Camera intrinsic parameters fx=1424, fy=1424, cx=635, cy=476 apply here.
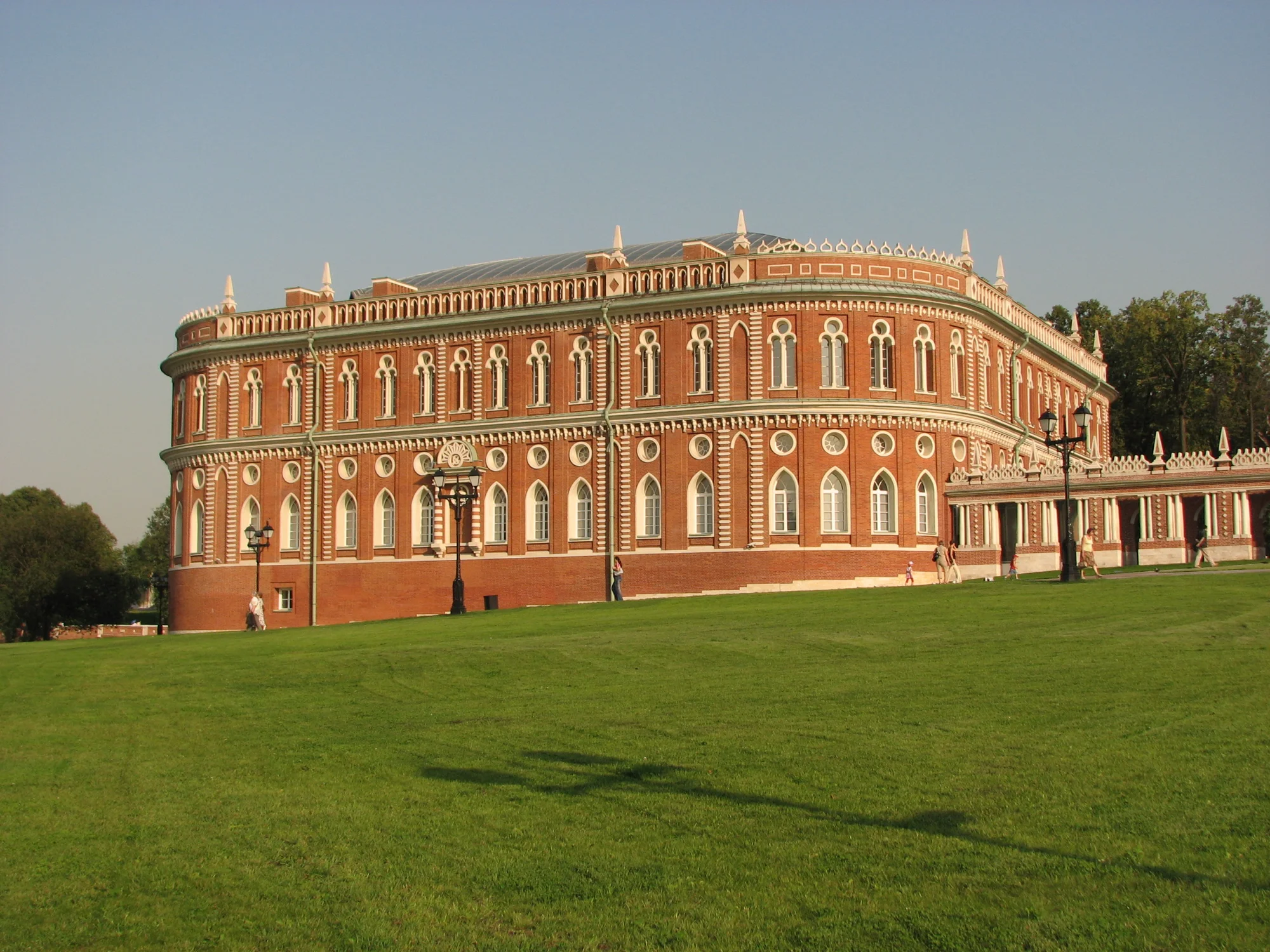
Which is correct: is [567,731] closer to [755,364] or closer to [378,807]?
[378,807]

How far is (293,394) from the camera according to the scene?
214ft

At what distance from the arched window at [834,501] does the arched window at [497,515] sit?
14.0 m

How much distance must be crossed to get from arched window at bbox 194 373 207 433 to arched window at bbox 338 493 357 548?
856cm

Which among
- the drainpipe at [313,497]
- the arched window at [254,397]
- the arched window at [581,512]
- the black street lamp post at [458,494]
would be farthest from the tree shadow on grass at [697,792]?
the arched window at [254,397]

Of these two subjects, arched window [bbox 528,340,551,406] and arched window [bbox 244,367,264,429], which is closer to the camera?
arched window [bbox 528,340,551,406]

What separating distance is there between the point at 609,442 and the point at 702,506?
4873mm

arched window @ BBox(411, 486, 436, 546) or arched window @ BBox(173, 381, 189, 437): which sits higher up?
arched window @ BBox(173, 381, 189, 437)

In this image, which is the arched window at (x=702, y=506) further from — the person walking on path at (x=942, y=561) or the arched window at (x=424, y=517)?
the arched window at (x=424, y=517)

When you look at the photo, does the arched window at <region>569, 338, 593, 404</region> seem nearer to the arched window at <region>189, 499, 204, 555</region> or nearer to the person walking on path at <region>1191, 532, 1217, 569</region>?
the arched window at <region>189, 499, 204, 555</region>

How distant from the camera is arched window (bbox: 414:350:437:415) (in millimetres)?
62375

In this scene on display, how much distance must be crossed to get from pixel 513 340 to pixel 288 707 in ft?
134

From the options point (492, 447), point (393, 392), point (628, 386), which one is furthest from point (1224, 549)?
point (393, 392)

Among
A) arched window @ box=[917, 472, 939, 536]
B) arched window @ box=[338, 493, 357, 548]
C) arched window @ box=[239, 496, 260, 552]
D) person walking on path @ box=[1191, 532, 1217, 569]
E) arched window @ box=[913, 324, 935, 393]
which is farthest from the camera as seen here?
arched window @ box=[239, 496, 260, 552]

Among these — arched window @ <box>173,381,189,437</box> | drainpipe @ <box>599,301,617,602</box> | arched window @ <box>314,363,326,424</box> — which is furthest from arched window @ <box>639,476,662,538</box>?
arched window @ <box>173,381,189,437</box>
